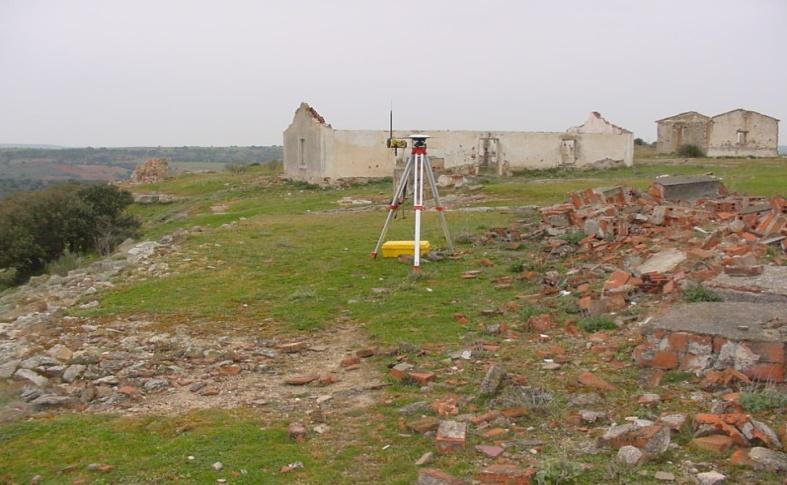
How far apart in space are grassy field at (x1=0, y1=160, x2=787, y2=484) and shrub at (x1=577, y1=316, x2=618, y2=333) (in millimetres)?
274

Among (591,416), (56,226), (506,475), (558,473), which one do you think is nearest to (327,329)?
(591,416)

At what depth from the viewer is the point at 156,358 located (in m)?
7.83

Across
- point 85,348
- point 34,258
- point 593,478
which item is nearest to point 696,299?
point 593,478

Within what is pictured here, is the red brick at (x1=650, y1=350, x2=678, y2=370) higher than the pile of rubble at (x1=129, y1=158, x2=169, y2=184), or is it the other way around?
the pile of rubble at (x1=129, y1=158, x2=169, y2=184)

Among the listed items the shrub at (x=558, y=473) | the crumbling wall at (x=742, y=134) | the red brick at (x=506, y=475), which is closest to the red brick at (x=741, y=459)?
the shrub at (x=558, y=473)

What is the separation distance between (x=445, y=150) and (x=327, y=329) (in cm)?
2191

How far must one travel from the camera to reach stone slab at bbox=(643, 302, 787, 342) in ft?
19.7

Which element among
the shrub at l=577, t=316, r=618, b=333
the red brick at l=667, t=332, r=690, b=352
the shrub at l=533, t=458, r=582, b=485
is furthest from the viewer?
the shrub at l=577, t=316, r=618, b=333

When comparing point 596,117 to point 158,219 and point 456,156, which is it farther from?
point 158,219

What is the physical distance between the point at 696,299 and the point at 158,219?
2175 cm

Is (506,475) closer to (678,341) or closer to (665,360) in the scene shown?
(665,360)

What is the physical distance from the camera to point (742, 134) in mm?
41062

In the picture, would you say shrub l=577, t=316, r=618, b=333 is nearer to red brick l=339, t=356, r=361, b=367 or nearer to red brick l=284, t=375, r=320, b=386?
red brick l=339, t=356, r=361, b=367

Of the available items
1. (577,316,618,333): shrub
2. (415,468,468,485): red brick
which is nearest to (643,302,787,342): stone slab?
(577,316,618,333): shrub
